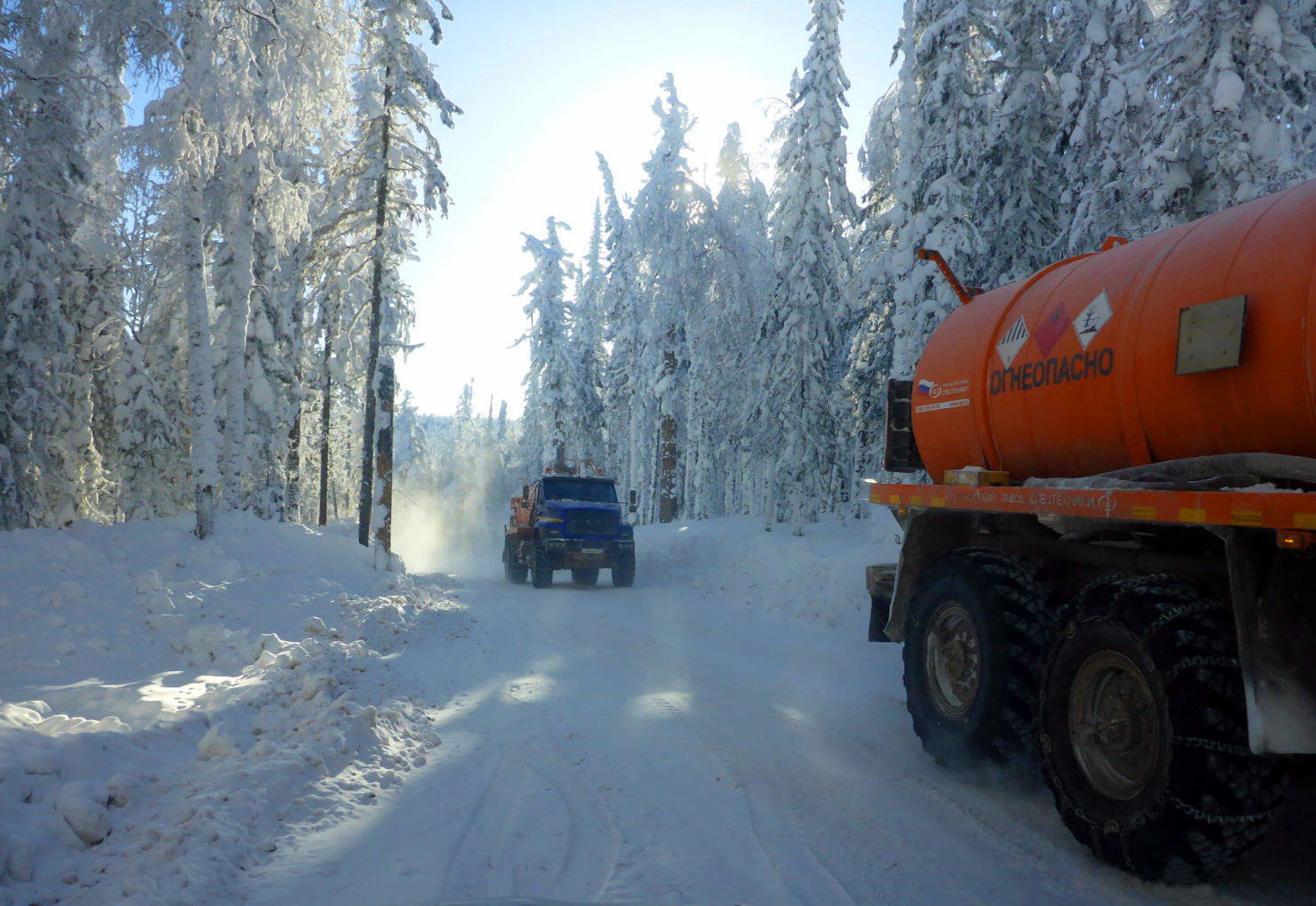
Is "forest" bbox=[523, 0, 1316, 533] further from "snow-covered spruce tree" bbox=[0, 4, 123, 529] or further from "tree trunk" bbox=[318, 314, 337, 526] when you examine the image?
"snow-covered spruce tree" bbox=[0, 4, 123, 529]

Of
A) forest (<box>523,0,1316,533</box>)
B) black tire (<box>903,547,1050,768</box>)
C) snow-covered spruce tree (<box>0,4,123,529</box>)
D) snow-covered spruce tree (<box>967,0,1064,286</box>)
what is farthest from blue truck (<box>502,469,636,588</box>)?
black tire (<box>903,547,1050,768</box>)


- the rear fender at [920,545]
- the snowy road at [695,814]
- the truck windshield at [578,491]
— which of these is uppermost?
the truck windshield at [578,491]

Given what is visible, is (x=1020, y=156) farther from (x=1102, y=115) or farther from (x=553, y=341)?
(x=553, y=341)

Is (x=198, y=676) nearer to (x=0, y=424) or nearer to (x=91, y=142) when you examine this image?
(x=0, y=424)

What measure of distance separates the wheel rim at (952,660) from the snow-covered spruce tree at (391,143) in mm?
15830

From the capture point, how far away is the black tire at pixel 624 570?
1806 cm

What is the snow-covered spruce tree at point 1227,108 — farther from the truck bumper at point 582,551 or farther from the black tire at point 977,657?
the truck bumper at point 582,551

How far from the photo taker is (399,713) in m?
6.62

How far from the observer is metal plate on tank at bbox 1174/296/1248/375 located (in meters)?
3.79

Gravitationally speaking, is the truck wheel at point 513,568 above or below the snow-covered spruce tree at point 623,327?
below

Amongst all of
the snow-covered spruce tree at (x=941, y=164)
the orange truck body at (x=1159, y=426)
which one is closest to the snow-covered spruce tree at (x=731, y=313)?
the snow-covered spruce tree at (x=941, y=164)

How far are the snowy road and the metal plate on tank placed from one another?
262 centimetres

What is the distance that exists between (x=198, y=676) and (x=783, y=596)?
1042 centimetres

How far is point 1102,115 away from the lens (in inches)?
449
